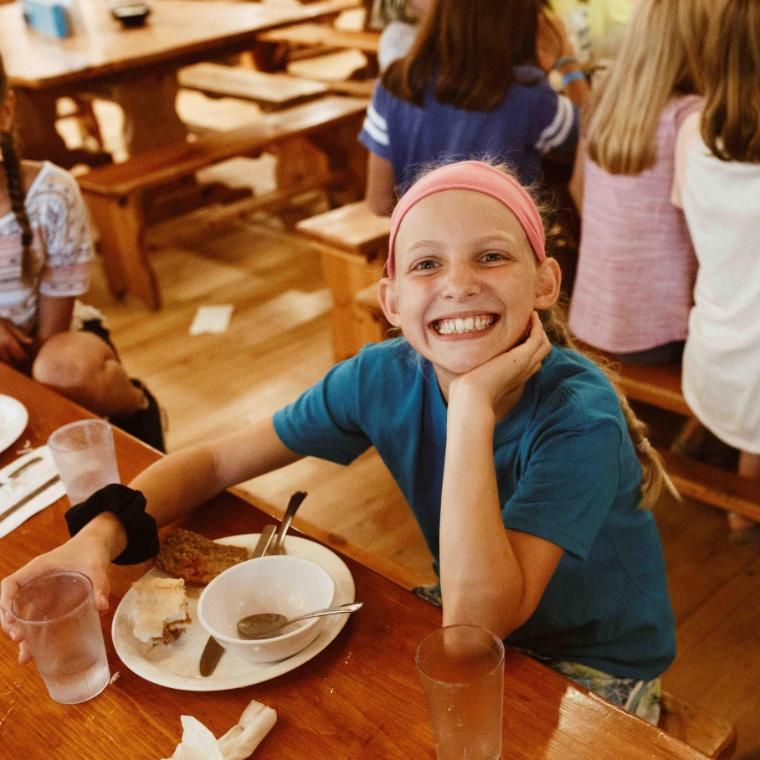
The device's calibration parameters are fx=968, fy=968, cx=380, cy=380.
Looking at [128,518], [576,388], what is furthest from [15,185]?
[576,388]

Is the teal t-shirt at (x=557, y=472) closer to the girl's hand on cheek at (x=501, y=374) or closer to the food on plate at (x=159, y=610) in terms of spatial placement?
the girl's hand on cheek at (x=501, y=374)

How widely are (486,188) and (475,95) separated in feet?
4.98

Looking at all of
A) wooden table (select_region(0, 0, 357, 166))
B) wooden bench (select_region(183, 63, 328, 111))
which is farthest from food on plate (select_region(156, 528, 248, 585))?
wooden bench (select_region(183, 63, 328, 111))

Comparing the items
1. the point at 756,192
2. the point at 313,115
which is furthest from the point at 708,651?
the point at 313,115

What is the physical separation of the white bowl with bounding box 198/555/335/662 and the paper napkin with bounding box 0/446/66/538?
1.19 feet

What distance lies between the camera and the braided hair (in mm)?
2127

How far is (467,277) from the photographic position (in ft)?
3.75

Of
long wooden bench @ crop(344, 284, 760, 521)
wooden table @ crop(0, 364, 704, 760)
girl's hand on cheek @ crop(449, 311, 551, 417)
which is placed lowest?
long wooden bench @ crop(344, 284, 760, 521)

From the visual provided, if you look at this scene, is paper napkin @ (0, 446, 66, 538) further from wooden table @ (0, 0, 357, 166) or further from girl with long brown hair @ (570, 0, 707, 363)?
wooden table @ (0, 0, 357, 166)

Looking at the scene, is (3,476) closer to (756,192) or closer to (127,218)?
(756,192)

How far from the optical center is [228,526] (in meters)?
1.28

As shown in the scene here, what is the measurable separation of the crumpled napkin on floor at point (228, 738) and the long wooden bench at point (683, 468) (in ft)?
4.82

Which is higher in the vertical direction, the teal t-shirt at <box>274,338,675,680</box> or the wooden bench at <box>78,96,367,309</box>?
the teal t-shirt at <box>274,338,675,680</box>

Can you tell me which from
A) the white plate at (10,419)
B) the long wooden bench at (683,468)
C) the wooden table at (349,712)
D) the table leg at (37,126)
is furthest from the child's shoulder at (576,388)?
the table leg at (37,126)
